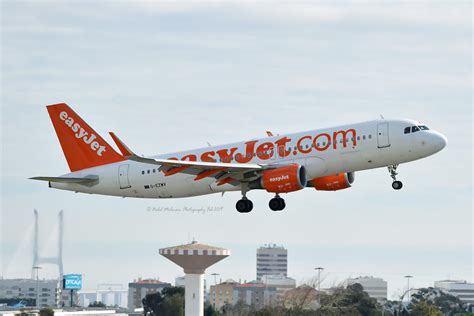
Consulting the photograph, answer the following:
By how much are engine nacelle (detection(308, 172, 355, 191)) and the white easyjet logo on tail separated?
15.1 meters

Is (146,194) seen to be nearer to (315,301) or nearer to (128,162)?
(128,162)

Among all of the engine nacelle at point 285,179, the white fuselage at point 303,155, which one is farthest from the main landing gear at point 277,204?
the white fuselage at point 303,155

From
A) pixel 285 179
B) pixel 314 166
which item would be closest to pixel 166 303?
pixel 285 179

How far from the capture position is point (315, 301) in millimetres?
160750

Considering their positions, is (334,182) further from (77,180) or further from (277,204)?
(77,180)

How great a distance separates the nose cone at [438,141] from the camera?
66.7 meters

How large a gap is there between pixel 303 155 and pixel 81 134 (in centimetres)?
1870

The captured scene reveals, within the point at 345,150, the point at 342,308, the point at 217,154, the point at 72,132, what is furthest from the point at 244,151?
the point at 342,308

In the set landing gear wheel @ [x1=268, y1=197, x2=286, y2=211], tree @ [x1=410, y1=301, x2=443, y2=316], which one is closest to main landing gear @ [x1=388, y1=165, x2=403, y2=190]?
landing gear wheel @ [x1=268, y1=197, x2=286, y2=211]

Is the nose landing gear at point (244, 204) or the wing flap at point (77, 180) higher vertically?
the wing flap at point (77, 180)

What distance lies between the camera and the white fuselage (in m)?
66.6

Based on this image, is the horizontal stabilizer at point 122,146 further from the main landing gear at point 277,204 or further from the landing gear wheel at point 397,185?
the landing gear wheel at point 397,185

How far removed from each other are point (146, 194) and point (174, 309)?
89251mm

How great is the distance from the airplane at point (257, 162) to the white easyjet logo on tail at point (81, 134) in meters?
0.07
